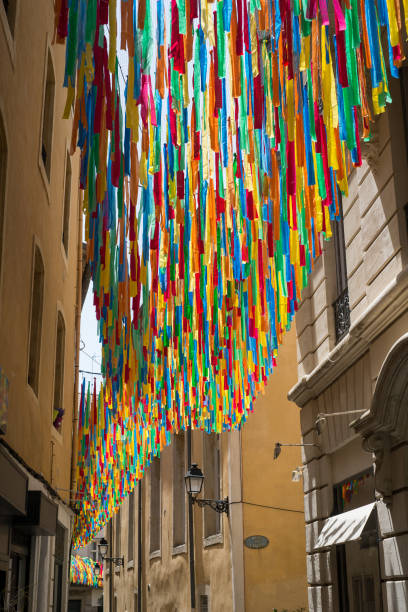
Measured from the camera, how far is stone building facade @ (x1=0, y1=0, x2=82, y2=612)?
23.1ft

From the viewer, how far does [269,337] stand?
11.6 meters

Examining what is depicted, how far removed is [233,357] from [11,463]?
5756mm

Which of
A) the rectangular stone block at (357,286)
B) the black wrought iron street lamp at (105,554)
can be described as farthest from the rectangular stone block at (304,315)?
the black wrought iron street lamp at (105,554)

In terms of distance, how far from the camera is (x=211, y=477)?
72.3ft

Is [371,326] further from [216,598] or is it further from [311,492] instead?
[216,598]

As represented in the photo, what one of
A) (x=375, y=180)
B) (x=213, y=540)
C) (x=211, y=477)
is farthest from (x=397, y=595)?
(x=211, y=477)

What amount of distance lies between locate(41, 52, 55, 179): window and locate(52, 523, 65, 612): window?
568cm

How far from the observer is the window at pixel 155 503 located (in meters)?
28.0

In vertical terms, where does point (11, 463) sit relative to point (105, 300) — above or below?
below

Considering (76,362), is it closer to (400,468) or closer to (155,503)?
(400,468)

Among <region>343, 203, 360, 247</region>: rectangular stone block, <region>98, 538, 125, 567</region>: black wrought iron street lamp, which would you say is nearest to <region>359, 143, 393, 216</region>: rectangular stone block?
<region>343, 203, 360, 247</region>: rectangular stone block

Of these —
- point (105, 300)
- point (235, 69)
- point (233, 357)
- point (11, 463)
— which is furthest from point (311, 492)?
point (235, 69)

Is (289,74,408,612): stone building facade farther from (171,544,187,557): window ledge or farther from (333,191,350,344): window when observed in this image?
(171,544,187,557): window ledge

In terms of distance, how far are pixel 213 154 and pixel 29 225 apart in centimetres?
213
